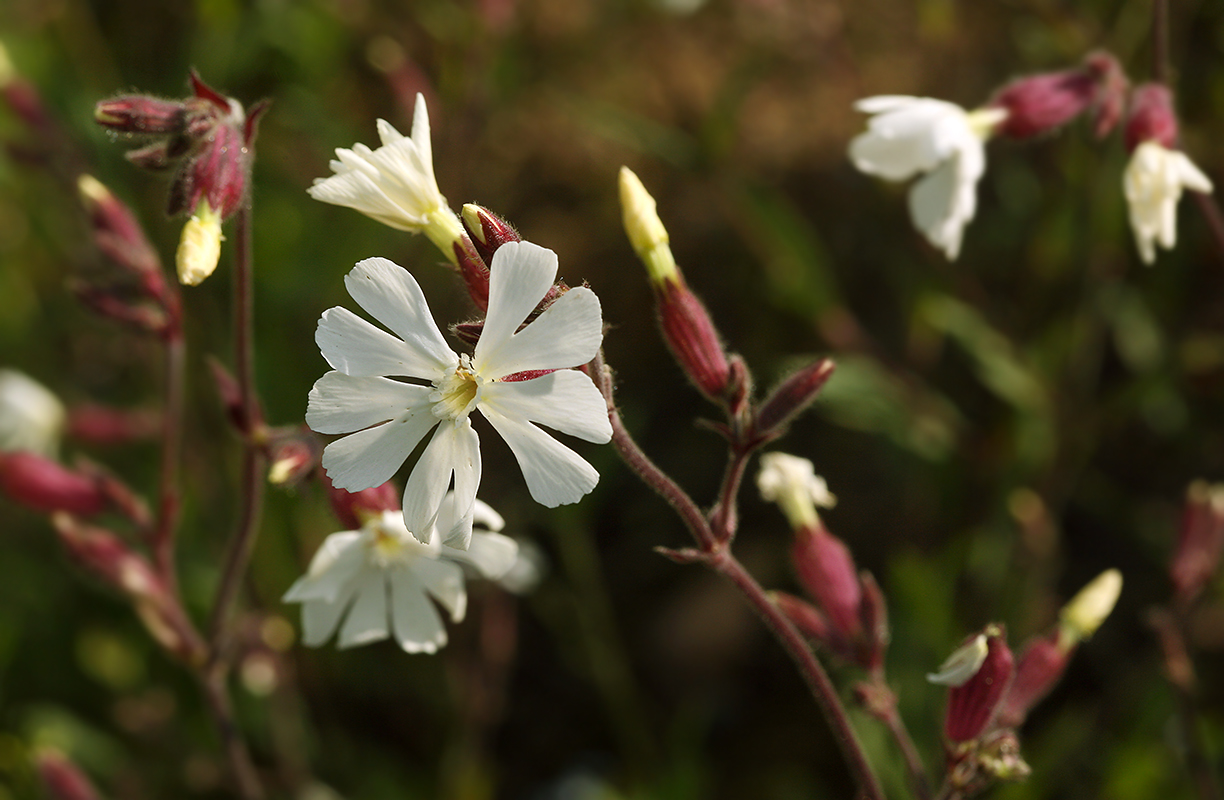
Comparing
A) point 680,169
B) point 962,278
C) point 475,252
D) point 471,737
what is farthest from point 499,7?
point 471,737

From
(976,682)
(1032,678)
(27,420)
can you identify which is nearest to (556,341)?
(976,682)

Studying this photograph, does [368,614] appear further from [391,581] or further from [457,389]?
[457,389]

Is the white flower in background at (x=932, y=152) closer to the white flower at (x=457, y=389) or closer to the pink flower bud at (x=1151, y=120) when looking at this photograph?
the pink flower bud at (x=1151, y=120)

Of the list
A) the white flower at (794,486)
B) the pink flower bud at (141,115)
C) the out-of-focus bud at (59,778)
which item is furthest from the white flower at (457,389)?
the out-of-focus bud at (59,778)

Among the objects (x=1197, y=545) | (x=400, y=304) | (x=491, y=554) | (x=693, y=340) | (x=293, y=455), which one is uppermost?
(x=400, y=304)

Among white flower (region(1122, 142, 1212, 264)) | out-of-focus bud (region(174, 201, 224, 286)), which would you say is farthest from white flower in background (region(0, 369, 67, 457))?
white flower (region(1122, 142, 1212, 264))

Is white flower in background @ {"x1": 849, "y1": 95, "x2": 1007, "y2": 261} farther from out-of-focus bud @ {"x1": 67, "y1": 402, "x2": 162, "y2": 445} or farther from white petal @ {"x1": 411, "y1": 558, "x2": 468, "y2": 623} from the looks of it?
out-of-focus bud @ {"x1": 67, "y1": 402, "x2": 162, "y2": 445}
